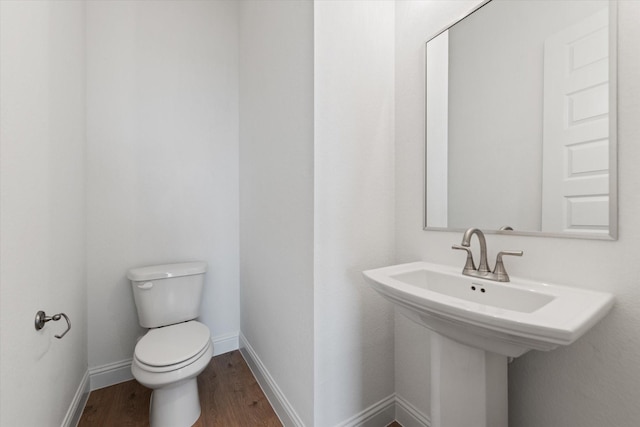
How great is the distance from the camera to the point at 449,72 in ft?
3.89

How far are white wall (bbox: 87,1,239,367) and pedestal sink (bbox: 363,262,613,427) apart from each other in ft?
4.55

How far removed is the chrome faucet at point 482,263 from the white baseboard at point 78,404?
184 cm

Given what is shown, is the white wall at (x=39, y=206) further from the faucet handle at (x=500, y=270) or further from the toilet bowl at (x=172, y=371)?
the faucet handle at (x=500, y=270)

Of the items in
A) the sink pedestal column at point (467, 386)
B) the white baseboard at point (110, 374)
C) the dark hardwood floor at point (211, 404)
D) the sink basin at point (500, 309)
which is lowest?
the dark hardwood floor at point (211, 404)

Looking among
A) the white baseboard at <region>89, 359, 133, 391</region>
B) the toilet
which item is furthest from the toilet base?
the white baseboard at <region>89, 359, 133, 391</region>

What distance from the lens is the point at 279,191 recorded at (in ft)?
4.57

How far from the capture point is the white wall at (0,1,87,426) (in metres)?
0.78

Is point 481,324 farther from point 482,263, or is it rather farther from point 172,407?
point 172,407

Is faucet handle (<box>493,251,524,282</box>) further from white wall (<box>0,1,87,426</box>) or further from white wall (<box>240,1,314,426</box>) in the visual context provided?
white wall (<box>0,1,87,426</box>)

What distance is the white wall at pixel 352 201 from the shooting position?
1.13 metres

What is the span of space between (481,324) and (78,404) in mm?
1916

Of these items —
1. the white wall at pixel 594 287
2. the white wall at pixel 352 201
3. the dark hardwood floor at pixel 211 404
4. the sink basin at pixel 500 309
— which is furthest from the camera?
the dark hardwood floor at pixel 211 404

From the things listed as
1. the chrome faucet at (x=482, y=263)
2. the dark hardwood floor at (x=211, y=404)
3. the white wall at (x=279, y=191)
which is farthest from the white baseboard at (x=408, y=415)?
the chrome faucet at (x=482, y=263)

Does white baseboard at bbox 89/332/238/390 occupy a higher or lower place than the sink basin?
lower
